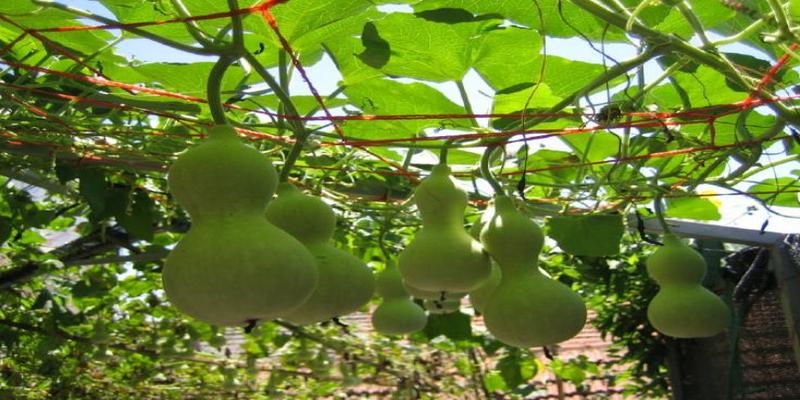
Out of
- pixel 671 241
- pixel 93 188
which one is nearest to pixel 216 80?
pixel 671 241

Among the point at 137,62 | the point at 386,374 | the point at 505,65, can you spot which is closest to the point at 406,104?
the point at 505,65

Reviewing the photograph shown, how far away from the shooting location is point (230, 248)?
0.71m

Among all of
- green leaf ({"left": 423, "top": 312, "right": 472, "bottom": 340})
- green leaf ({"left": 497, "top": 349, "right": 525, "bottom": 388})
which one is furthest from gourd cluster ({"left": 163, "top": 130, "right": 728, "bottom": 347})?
green leaf ({"left": 497, "top": 349, "right": 525, "bottom": 388})

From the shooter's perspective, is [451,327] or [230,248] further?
[451,327]

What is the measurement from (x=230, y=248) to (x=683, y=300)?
0.93 m

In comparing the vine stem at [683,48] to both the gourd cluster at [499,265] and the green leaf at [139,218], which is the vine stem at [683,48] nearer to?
the gourd cluster at [499,265]

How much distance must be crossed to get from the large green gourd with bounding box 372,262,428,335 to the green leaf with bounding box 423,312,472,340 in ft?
2.42

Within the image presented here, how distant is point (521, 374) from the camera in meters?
4.42

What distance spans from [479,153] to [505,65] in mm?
407

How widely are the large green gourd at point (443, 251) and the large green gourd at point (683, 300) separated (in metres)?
0.47

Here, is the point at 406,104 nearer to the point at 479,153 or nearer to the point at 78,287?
the point at 479,153

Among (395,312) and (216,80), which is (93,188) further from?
(216,80)

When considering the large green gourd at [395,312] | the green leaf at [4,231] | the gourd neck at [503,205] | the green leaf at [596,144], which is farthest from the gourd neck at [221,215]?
the green leaf at [4,231]

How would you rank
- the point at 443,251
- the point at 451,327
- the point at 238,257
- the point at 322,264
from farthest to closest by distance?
the point at 451,327 < the point at 443,251 < the point at 322,264 < the point at 238,257
